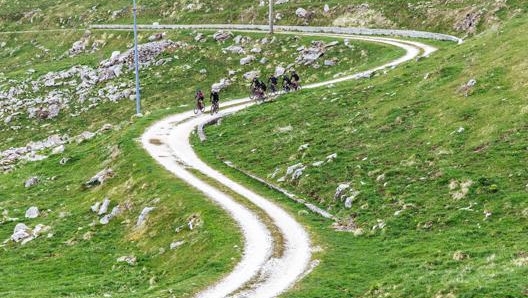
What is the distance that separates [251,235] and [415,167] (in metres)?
10.1

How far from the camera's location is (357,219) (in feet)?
100

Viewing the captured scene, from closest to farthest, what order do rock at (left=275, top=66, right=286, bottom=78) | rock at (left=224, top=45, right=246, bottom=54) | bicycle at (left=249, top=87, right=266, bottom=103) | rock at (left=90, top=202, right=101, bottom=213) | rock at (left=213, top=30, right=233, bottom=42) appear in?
rock at (left=90, top=202, right=101, bottom=213) < bicycle at (left=249, top=87, right=266, bottom=103) < rock at (left=275, top=66, right=286, bottom=78) < rock at (left=224, top=45, right=246, bottom=54) < rock at (left=213, top=30, right=233, bottom=42)

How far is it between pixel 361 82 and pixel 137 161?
75.7 ft

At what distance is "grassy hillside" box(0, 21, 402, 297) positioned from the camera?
92.3 feet

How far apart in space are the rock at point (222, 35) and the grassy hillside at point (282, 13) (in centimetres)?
1195

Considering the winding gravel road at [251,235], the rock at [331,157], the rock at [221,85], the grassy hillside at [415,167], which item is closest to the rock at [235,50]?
the rock at [221,85]

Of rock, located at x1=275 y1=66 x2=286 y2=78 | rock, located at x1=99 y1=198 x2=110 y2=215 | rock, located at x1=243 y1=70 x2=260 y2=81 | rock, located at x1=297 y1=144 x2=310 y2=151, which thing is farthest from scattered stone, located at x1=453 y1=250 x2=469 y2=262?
rock, located at x1=243 y1=70 x2=260 y2=81

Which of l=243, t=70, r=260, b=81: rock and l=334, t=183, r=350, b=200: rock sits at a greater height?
l=243, t=70, r=260, b=81: rock

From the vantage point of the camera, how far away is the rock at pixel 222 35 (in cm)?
9081

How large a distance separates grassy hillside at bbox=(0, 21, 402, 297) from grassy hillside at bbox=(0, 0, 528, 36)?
41.3 ft

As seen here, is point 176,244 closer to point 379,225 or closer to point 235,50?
point 379,225

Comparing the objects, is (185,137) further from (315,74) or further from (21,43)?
(21,43)

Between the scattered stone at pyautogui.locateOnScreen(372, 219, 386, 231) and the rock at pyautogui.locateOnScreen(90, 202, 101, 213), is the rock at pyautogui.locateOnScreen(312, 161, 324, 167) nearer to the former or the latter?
the scattered stone at pyautogui.locateOnScreen(372, 219, 386, 231)

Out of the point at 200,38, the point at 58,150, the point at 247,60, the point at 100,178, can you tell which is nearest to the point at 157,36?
the point at 200,38
